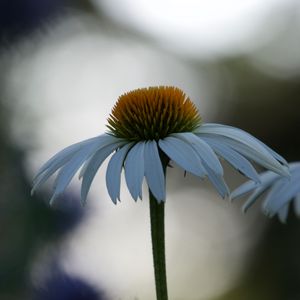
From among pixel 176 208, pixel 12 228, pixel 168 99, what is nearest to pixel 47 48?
pixel 12 228

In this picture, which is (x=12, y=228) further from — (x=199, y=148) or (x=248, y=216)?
(x=248, y=216)

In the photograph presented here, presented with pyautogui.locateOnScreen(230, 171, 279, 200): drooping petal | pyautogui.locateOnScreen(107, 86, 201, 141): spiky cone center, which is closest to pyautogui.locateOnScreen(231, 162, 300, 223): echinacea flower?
pyautogui.locateOnScreen(230, 171, 279, 200): drooping petal

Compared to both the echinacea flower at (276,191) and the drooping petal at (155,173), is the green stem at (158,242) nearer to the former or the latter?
the drooping petal at (155,173)

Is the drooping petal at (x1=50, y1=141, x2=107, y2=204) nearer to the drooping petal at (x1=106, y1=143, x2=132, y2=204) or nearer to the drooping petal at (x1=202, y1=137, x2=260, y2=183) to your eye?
the drooping petal at (x1=106, y1=143, x2=132, y2=204)

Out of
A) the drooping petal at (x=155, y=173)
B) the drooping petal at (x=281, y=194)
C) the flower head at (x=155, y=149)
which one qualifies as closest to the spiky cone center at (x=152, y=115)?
the flower head at (x=155, y=149)

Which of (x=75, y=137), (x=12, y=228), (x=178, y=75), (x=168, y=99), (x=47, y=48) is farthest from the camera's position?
(x=178, y=75)

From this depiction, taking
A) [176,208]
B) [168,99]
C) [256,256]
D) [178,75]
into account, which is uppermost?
[168,99]

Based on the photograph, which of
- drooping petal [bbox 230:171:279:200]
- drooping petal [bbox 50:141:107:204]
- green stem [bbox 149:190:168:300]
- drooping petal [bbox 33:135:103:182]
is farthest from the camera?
drooping petal [bbox 230:171:279:200]
